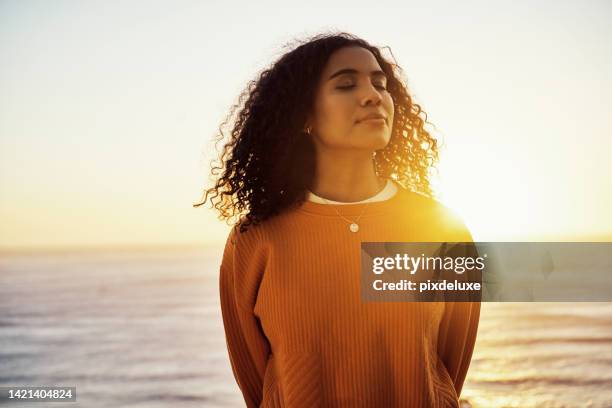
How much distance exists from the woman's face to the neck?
0.05 meters

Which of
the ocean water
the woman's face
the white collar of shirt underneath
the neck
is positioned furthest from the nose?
the ocean water

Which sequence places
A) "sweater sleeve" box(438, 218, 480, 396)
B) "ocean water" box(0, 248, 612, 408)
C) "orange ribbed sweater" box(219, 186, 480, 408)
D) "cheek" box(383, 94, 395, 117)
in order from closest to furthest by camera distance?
"orange ribbed sweater" box(219, 186, 480, 408) < "cheek" box(383, 94, 395, 117) < "sweater sleeve" box(438, 218, 480, 396) < "ocean water" box(0, 248, 612, 408)

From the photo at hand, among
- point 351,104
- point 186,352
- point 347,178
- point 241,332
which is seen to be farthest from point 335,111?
point 186,352

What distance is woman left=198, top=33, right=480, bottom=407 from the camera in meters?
1.84

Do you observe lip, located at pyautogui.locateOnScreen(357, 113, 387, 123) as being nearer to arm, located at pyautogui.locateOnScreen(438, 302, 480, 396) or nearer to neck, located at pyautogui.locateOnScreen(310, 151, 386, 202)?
neck, located at pyautogui.locateOnScreen(310, 151, 386, 202)

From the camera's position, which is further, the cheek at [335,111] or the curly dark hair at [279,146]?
the curly dark hair at [279,146]

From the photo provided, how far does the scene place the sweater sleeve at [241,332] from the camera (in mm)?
2027

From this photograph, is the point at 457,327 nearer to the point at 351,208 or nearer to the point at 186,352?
the point at 351,208

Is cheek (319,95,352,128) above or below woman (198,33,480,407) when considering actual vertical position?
above

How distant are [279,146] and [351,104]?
28 centimetres

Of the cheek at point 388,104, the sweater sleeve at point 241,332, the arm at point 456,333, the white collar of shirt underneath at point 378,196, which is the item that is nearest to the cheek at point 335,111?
the cheek at point 388,104

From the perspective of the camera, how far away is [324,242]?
194 centimetres

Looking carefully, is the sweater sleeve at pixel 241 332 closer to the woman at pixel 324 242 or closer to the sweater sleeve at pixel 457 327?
the woman at pixel 324 242

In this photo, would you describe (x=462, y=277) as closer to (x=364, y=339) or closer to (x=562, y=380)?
(x=364, y=339)
